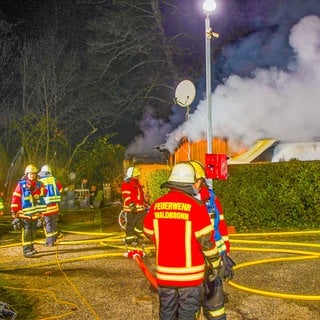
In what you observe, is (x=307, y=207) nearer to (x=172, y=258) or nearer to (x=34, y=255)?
(x=34, y=255)

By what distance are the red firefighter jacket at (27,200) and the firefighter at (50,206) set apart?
25cm

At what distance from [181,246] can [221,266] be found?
721 mm

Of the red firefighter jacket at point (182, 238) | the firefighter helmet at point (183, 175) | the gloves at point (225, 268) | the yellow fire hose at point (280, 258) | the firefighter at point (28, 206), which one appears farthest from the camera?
the firefighter at point (28, 206)

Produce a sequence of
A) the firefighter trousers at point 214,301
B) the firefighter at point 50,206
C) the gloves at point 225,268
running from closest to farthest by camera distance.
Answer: the firefighter trousers at point 214,301 < the gloves at point 225,268 < the firefighter at point 50,206

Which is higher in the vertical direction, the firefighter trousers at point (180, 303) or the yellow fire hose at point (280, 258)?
the firefighter trousers at point (180, 303)

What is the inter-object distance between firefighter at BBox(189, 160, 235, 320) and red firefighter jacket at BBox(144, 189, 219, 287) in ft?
1.33

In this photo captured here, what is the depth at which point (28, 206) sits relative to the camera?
31.9 feet

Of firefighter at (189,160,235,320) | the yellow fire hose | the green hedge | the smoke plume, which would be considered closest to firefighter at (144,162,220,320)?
firefighter at (189,160,235,320)

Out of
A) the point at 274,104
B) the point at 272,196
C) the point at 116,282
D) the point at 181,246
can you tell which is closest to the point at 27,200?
the point at 116,282

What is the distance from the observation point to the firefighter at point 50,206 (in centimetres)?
1024

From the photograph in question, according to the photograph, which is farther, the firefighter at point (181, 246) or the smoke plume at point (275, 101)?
the smoke plume at point (275, 101)

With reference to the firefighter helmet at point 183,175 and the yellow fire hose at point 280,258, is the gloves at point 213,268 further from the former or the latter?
the yellow fire hose at point 280,258

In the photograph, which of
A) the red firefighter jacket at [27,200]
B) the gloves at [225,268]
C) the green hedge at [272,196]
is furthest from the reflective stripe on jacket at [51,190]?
the gloves at [225,268]

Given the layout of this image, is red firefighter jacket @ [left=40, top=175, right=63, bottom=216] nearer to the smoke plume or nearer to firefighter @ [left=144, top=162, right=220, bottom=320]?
the smoke plume
